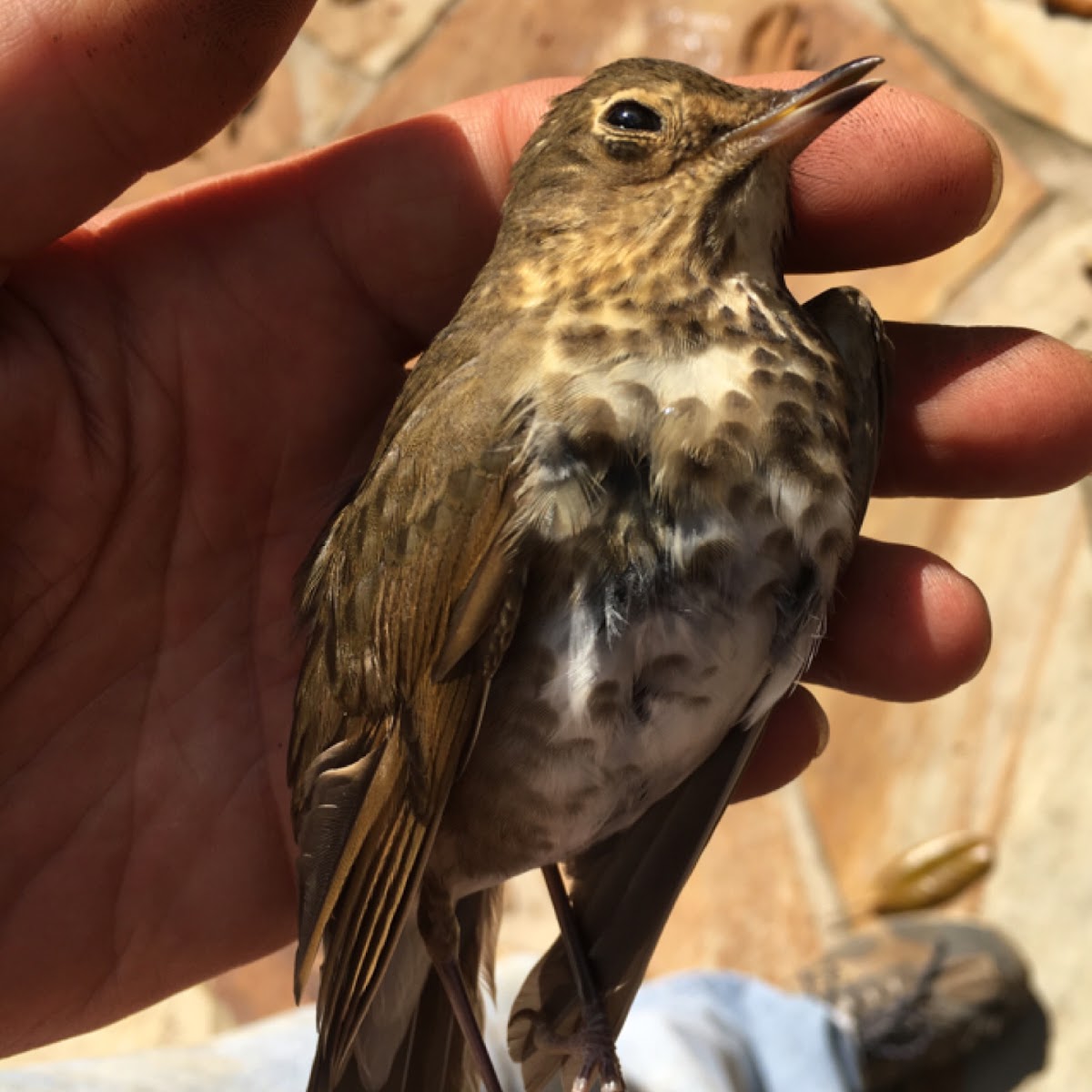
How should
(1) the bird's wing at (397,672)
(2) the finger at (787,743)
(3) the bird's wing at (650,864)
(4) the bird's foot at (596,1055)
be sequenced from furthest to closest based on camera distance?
(2) the finger at (787,743), (4) the bird's foot at (596,1055), (3) the bird's wing at (650,864), (1) the bird's wing at (397,672)

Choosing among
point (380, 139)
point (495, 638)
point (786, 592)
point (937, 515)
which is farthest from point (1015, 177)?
point (495, 638)

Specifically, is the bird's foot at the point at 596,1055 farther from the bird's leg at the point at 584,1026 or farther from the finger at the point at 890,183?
the finger at the point at 890,183

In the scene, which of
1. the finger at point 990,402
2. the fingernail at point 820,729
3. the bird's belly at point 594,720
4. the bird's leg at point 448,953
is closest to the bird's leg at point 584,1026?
the bird's leg at point 448,953

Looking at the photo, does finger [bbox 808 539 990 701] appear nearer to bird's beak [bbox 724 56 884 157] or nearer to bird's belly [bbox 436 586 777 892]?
bird's belly [bbox 436 586 777 892]

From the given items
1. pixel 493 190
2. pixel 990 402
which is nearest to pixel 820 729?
pixel 990 402

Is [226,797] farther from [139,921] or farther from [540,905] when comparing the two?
[540,905]

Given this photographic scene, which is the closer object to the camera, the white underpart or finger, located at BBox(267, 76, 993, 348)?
the white underpart

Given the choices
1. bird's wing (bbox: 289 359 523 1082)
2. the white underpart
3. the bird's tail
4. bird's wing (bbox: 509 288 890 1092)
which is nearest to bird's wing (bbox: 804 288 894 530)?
bird's wing (bbox: 509 288 890 1092)
